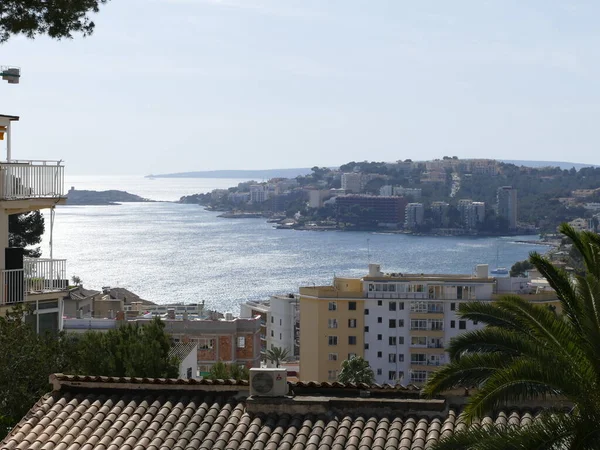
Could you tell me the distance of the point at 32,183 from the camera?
13656 mm

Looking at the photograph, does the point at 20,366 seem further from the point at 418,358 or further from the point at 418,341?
the point at 418,341

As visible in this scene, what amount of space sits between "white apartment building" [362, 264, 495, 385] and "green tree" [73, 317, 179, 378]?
142 feet

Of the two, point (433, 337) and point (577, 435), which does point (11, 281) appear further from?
point (433, 337)

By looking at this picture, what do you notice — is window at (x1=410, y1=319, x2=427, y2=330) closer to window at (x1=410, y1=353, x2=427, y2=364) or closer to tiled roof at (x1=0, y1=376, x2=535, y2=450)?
window at (x1=410, y1=353, x2=427, y2=364)

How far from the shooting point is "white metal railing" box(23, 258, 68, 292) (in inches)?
560

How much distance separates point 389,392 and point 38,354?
14.3 feet

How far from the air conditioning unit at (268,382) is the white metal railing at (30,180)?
5.63 m

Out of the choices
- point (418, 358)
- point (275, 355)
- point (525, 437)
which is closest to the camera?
point (525, 437)

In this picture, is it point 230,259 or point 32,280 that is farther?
point 230,259

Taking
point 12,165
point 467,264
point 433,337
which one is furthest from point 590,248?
point 467,264

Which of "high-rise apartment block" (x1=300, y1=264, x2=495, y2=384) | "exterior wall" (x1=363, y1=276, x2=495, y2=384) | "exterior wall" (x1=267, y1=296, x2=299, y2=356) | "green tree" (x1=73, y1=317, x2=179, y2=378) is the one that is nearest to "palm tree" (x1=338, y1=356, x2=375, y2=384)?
"high-rise apartment block" (x1=300, y1=264, x2=495, y2=384)

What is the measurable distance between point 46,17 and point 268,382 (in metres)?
→ 3.49

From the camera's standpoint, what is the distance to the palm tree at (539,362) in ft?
22.4

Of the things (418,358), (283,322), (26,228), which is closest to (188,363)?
(26,228)
